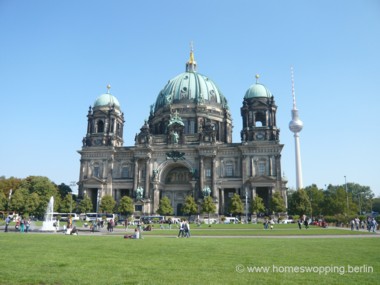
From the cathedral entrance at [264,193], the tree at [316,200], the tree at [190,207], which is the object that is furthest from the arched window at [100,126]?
the tree at [316,200]

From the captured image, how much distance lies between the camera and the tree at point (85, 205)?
80000 mm

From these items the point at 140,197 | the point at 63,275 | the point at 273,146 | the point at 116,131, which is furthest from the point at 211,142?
the point at 63,275

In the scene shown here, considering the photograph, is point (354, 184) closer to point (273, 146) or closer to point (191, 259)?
point (273, 146)

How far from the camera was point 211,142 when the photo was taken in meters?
83.4

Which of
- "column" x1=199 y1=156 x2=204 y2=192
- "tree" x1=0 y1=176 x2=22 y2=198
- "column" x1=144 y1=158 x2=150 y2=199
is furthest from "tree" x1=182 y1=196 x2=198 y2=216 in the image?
"tree" x1=0 y1=176 x2=22 y2=198

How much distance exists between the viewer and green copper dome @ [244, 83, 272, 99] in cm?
8594

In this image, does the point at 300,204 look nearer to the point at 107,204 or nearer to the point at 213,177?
the point at 213,177

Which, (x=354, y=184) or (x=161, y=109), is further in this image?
(x=354, y=184)

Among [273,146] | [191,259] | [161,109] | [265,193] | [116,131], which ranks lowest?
[191,259]

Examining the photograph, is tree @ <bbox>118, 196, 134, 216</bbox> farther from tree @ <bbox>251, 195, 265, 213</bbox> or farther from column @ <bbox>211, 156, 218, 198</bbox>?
tree @ <bbox>251, 195, 265, 213</bbox>

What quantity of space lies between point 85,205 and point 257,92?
49.0m

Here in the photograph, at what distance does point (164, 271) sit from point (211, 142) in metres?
71.6

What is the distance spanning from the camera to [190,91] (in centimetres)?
9806

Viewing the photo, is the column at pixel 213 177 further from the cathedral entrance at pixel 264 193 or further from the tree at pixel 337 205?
the tree at pixel 337 205
